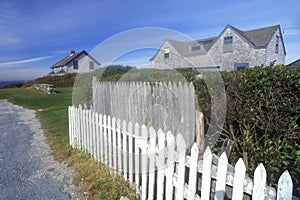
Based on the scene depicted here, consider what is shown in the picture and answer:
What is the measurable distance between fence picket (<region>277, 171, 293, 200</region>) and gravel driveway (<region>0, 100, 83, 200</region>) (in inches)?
95.2

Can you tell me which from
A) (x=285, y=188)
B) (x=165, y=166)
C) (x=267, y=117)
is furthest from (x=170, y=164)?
(x=267, y=117)

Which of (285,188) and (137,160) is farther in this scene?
(137,160)

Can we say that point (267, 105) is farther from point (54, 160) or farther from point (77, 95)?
point (77, 95)

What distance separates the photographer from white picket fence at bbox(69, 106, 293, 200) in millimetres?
1476

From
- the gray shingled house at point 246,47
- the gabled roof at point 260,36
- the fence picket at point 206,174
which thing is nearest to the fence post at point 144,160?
the fence picket at point 206,174

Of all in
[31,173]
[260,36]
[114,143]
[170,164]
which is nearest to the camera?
[170,164]

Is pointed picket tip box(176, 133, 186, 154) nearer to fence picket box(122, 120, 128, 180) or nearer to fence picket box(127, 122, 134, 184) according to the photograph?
fence picket box(127, 122, 134, 184)

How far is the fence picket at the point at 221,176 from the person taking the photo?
1.57 m

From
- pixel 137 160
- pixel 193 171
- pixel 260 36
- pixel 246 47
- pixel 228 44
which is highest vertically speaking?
pixel 260 36

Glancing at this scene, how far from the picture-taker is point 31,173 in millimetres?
3258

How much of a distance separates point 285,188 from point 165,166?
1211 millimetres

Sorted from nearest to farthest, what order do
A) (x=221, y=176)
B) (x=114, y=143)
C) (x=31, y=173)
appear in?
(x=221, y=176), (x=114, y=143), (x=31, y=173)

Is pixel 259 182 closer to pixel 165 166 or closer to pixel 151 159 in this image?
pixel 165 166

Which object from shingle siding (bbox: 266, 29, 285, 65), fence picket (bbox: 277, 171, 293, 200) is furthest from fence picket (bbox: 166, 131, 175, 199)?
shingle siding (bbox: 266, 29, 285, 65)
